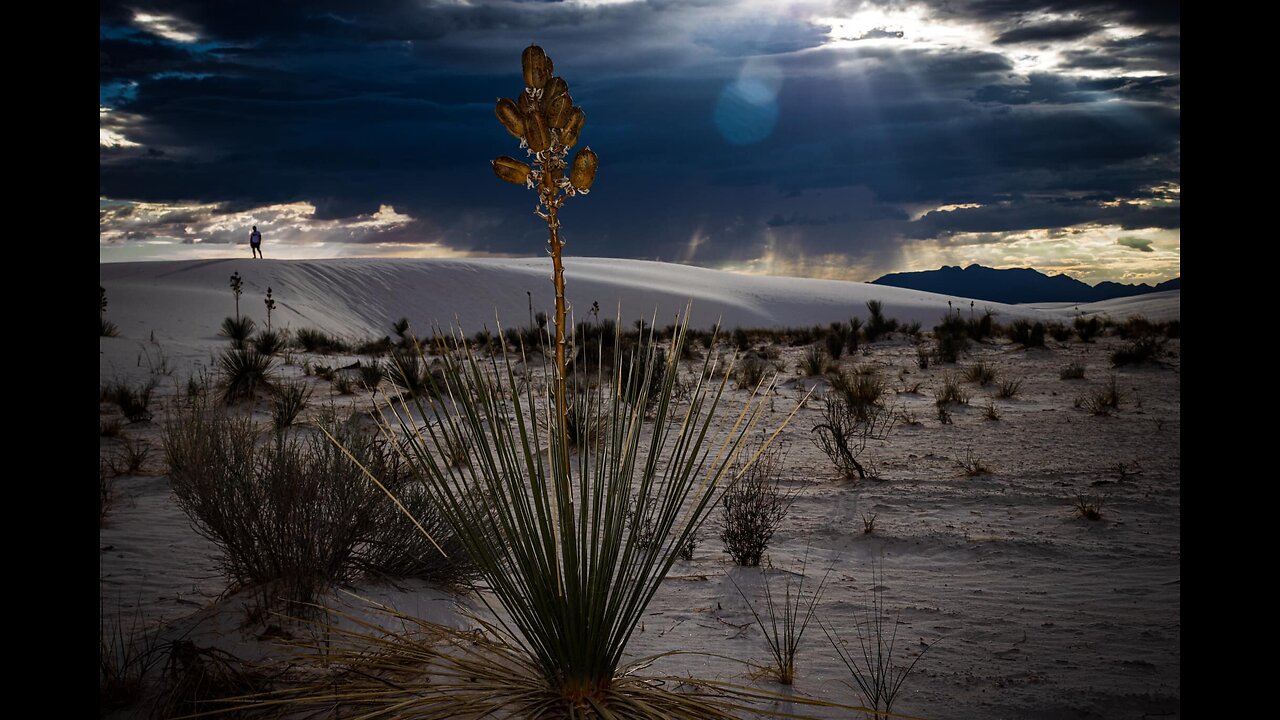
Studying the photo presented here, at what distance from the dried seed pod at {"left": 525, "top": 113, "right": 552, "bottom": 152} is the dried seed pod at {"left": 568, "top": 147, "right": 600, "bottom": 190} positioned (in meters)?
0.08

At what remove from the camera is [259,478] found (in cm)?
339

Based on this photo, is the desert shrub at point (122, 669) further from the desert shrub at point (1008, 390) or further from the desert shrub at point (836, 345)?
the desert shrub at point (836, 345)

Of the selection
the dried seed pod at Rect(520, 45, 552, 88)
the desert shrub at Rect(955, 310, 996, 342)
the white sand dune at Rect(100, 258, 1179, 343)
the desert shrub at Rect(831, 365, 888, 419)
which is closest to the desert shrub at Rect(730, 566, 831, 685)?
the dried seed pod at Rect(520, 45, 552, 88)

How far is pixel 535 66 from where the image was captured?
1836 mm

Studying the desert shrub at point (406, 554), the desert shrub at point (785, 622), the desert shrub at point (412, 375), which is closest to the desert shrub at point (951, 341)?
the desert shrub at point (412, 375)

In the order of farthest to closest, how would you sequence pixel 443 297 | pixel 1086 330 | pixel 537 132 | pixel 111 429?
1. pixel 443 297
2. pixel 1086 330
3. pixel 111 429
4. pixel 537 132

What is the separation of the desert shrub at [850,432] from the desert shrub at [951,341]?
4601mm

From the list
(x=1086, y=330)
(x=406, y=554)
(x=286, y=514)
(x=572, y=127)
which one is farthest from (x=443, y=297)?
(x=572, y=127)

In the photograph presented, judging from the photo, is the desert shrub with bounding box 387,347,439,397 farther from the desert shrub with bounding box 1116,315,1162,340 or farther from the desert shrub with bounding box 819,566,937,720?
the desert shrub with bounding box 1116,315,1162,340

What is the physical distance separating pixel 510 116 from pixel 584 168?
0.74 feet

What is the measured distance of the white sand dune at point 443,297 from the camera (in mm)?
31656

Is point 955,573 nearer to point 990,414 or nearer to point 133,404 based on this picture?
point 990,414
